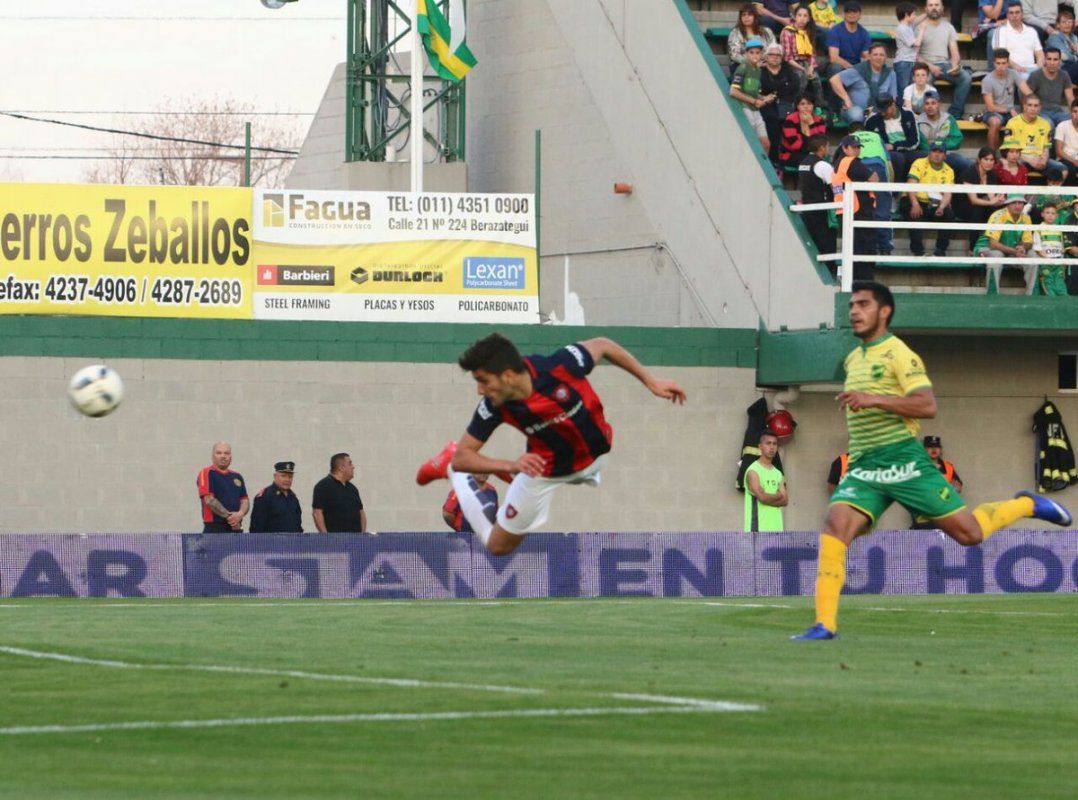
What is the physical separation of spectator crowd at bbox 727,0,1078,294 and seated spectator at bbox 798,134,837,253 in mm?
19

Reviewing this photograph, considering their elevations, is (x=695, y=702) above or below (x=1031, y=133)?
below

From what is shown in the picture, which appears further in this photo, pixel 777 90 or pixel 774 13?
pixel 774 13

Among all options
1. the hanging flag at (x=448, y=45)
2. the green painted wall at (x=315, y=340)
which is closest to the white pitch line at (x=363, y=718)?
the green painted wall at (x=315, y=340)

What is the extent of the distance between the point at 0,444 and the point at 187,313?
259 cm

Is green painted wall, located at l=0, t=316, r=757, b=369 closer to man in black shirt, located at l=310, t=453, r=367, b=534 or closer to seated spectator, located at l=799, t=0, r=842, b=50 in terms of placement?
man in black shirt, located at l=310, t=453, r=367, b=534

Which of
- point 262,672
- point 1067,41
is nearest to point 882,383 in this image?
point 262,672

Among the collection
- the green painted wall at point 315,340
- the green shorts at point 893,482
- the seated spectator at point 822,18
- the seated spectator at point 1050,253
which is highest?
the seated spectator at point 822,18

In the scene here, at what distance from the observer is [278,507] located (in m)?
22.9

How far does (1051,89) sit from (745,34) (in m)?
3.87

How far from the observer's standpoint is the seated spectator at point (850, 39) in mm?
26750

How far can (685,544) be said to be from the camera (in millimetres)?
22297

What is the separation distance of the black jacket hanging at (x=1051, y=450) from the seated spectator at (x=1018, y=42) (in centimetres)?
436

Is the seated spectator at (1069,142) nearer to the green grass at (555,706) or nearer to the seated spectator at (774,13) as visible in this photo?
the seated spectator at (774,13)

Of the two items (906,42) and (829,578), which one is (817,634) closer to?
(829,578)
